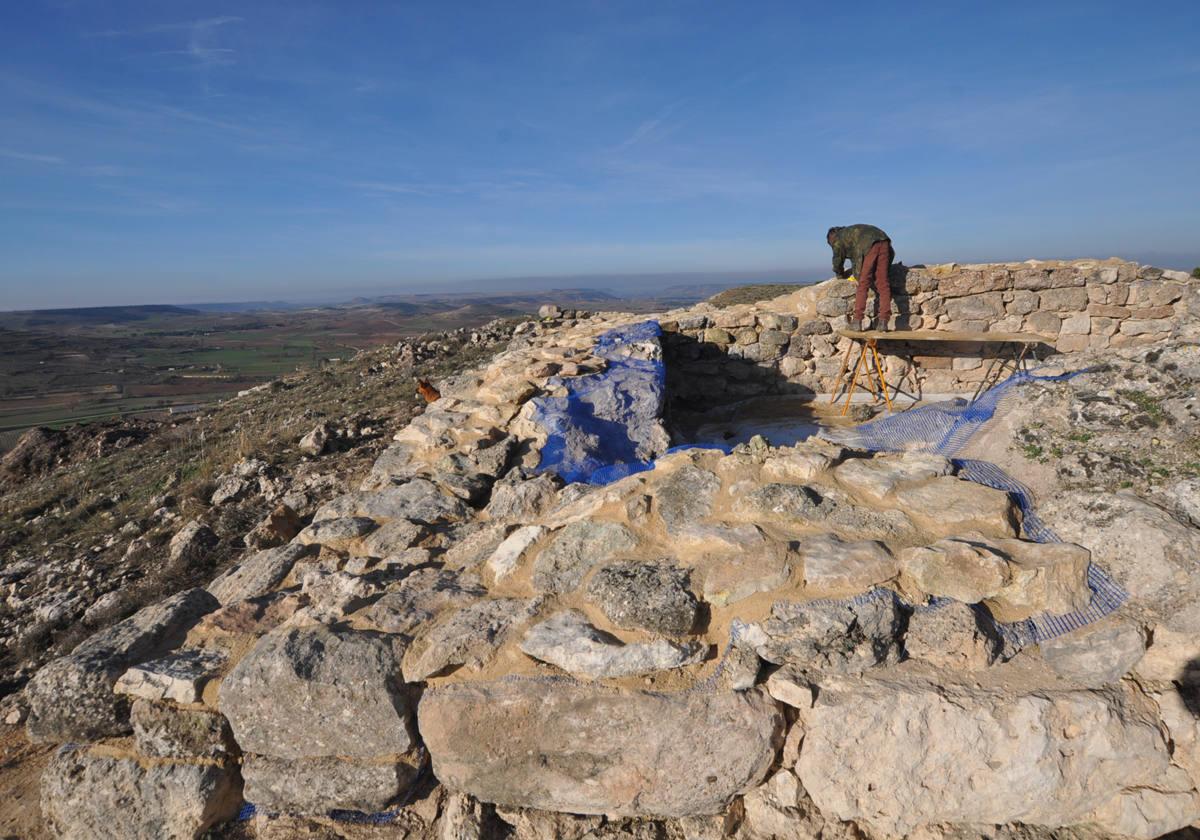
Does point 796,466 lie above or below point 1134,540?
above

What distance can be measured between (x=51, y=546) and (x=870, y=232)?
11.5 meters

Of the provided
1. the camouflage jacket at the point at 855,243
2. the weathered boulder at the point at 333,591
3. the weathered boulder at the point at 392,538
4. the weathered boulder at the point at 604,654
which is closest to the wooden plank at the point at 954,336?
the camouflage jacket at the point at 855,243

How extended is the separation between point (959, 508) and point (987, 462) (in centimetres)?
96

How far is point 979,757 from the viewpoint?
2.64 m

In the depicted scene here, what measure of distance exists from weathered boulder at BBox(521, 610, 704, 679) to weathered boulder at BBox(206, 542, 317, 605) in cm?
216

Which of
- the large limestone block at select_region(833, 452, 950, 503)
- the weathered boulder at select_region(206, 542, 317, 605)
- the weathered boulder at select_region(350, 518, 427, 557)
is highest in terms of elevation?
the large limestone block at select_region(833, 452, 950, 503)

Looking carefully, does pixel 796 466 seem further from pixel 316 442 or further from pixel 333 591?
pixel 316 442

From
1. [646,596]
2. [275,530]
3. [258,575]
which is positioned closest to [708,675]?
[646,596]

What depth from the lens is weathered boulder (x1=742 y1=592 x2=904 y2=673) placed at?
9.25ft

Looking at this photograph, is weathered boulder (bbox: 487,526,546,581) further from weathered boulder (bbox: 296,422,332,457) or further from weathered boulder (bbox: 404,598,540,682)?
weathered boulder (bbox: 296,422,332,457)

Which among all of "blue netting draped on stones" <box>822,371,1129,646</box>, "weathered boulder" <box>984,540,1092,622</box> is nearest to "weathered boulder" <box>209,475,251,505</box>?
"blue netting draped on stones" <box>822,371,1129,646</box>

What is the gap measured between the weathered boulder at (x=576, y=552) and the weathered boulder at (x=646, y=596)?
5.7 inches

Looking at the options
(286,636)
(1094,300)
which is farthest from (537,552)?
(1094,300)

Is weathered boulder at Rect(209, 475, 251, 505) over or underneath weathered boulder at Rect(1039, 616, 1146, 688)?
underneath
